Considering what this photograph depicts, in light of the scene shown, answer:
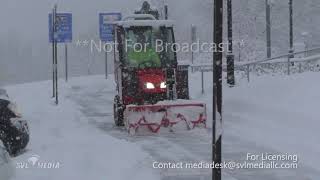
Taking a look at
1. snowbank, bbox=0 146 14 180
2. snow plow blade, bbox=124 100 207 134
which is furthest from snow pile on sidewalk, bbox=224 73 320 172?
snowbank, bbox=0 146 14 180

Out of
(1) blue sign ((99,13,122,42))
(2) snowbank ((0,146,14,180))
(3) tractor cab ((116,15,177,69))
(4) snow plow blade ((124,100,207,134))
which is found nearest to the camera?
(2) snowbank ((0,146,14,180))

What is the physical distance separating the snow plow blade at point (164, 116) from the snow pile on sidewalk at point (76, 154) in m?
0.82

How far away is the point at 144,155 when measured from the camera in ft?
42.1

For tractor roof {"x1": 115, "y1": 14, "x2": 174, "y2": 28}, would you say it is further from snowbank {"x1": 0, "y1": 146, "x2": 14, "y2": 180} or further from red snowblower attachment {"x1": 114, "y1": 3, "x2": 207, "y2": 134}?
snowbank {"x1": 0, "y1": 146, "x2": 14, "y2": 180}

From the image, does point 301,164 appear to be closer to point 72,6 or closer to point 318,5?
point 318,5

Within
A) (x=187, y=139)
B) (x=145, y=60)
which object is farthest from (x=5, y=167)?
(x=145, y=60)

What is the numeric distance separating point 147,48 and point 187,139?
344cm

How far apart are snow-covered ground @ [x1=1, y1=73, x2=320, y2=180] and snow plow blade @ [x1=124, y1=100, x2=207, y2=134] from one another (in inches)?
10.7

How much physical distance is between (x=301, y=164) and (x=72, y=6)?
489 ft

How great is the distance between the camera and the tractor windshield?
697 inches

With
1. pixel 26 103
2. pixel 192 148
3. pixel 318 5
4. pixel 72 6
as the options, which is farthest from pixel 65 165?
pixel 72 6

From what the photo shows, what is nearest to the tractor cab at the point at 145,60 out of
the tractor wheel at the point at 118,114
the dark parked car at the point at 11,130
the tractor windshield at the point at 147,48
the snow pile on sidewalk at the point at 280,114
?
the tractor windshield at the point at 147,48

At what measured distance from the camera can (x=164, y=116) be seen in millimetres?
16297

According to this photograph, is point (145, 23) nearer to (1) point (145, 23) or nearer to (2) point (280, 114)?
(1) point (145, 23)
